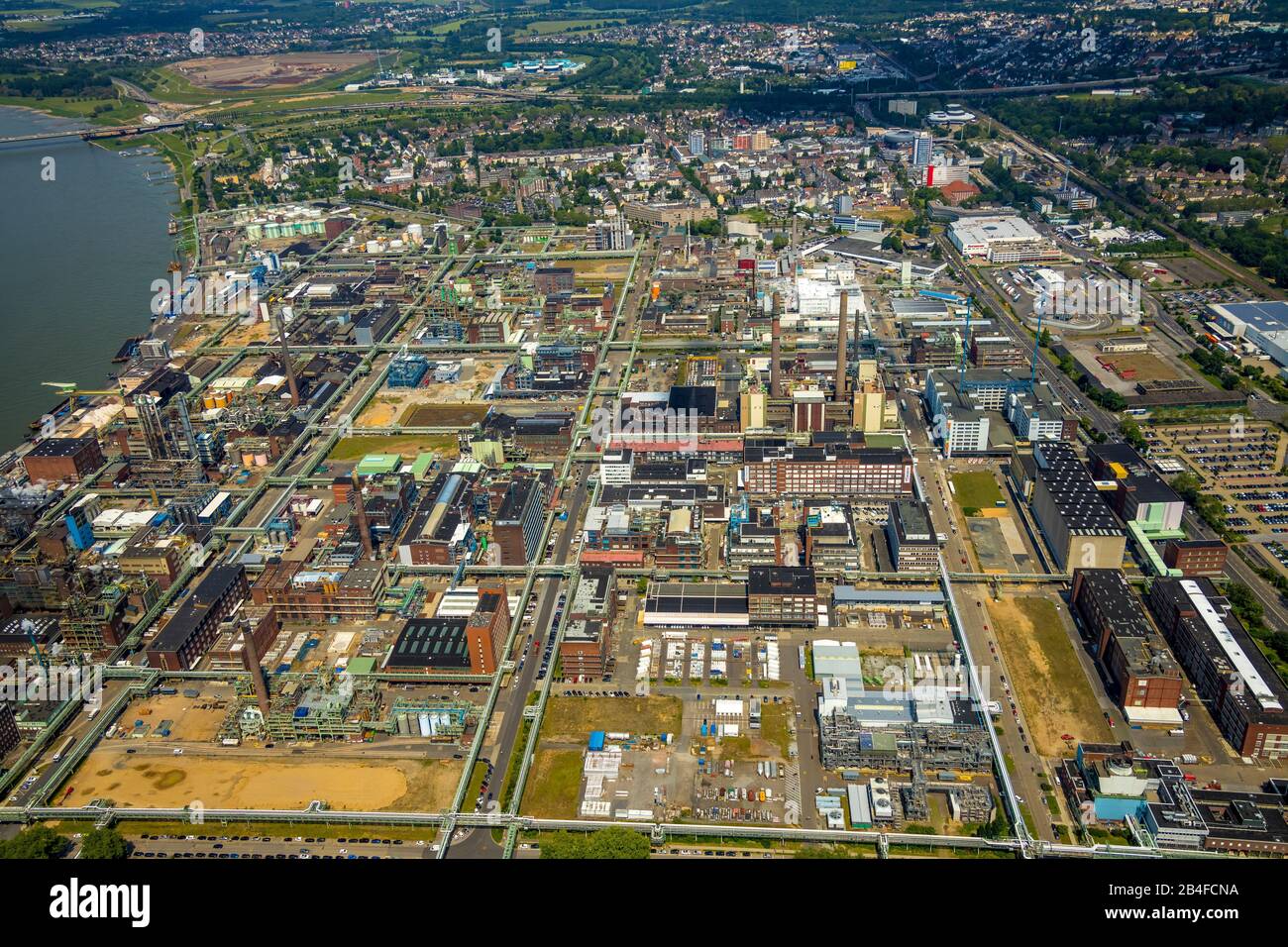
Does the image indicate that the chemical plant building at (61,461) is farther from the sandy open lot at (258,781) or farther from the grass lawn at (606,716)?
the grass lawn at (606,716)

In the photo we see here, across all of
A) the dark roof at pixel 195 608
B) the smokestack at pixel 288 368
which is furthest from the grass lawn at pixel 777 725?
the smokestack at pixel 288 368

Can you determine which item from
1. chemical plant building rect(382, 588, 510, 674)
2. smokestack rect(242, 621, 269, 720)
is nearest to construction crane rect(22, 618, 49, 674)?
smokestack rect(242, 621, 269, 720)

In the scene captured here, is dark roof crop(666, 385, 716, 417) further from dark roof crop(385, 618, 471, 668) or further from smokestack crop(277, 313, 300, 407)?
smokestack crop(277, 313, 300, 407)

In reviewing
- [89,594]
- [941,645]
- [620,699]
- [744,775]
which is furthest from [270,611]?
[941,645]

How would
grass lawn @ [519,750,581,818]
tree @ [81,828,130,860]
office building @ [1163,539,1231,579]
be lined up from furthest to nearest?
office building @ [1163,539,1231,579], grass lawn @ [519,750,581,818], tree @ [81,828,130,860]
